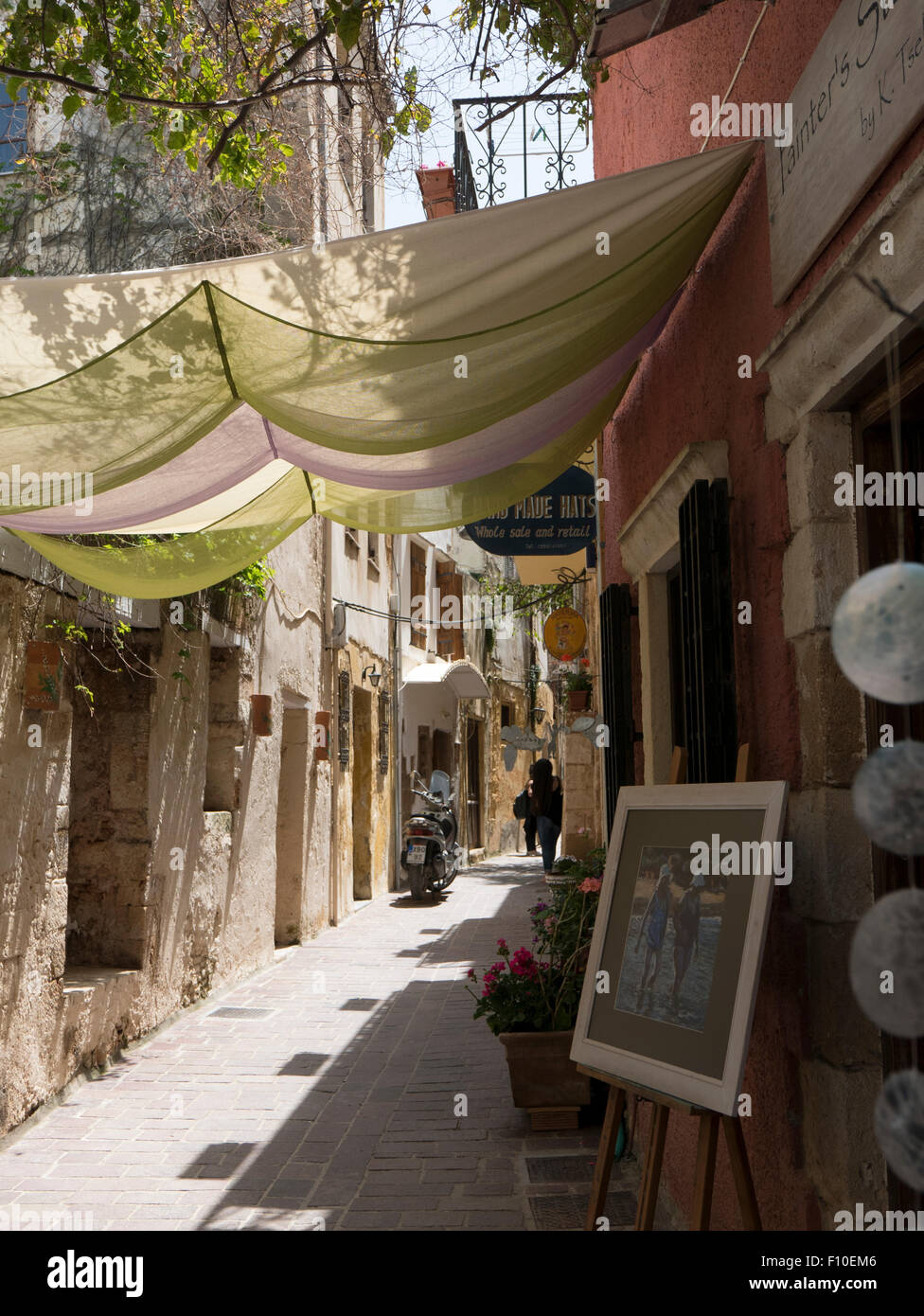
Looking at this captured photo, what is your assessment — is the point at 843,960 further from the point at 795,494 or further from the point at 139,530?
the point at 139,530

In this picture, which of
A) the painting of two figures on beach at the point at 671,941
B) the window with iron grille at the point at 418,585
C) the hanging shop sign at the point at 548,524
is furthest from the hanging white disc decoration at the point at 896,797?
the window with iron grille at the point at 418,585

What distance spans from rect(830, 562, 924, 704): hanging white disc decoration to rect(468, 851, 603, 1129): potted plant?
3.38 metres

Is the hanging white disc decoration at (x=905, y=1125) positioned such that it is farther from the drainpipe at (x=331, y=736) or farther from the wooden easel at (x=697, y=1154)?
the drainpipe at (x=331, y=736)

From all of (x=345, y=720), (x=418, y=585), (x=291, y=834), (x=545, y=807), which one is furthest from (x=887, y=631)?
(x=418, y=585)

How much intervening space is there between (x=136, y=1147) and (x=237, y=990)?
3.59 m

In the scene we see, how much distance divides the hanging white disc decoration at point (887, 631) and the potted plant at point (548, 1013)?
3380 millimetres

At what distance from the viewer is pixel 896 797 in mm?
1889

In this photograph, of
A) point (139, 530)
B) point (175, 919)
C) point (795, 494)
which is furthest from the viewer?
point (175, 919)

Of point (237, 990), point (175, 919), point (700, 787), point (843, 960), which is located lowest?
point (237, 990)

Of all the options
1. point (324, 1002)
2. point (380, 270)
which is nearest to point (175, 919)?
point (324, 1002)

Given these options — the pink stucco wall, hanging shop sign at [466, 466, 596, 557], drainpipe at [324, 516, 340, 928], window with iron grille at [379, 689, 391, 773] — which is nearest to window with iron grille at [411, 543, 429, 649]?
window with iron grille at [379, 689, 391, 773]

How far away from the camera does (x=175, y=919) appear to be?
7.26 m

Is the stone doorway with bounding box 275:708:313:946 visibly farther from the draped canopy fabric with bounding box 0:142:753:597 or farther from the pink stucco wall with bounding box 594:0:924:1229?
the draped canopy fabric with bounding box 0:142:753:597

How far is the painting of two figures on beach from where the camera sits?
2551 mm
